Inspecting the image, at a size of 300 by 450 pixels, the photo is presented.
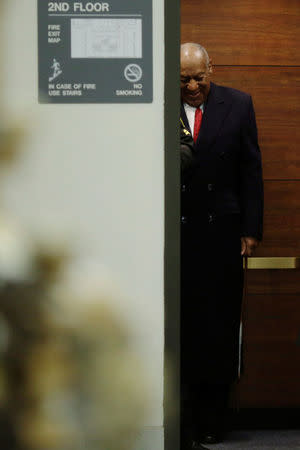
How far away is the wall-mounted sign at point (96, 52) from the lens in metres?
1.51

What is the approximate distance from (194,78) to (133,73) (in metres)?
1.02

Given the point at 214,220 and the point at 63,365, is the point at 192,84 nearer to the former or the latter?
the point at 214,220

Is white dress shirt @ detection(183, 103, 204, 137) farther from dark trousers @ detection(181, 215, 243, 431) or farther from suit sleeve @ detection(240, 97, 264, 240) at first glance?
dark trousers @ detection(181, 215, 243, 431)

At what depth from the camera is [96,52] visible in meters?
1.52

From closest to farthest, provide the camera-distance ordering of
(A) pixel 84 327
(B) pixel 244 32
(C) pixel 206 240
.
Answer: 1. (A) pixel 84 327
2. (C) pixel 206 240
3. (B) pixel 244 32

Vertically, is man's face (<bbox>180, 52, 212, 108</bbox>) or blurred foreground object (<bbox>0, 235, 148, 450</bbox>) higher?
man's face (<bbox>180, 52, 212, 108</bbox>)

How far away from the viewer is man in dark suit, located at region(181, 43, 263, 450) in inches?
98.8

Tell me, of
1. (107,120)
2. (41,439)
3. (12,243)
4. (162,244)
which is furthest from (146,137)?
(41,439)

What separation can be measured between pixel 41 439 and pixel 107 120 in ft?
2.30

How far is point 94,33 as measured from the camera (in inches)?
60.0

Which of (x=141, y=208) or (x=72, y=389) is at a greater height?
(x=141, y=208)

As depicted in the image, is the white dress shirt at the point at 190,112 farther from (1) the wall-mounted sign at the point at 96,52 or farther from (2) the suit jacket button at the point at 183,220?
(1) the wall-mounted sign at the point at 96,52

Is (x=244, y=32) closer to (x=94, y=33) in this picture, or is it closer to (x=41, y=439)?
(x=94, y=33)

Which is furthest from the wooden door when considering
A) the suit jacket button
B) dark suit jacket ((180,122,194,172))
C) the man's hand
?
dark suit jacket ((180,122,194,172))
